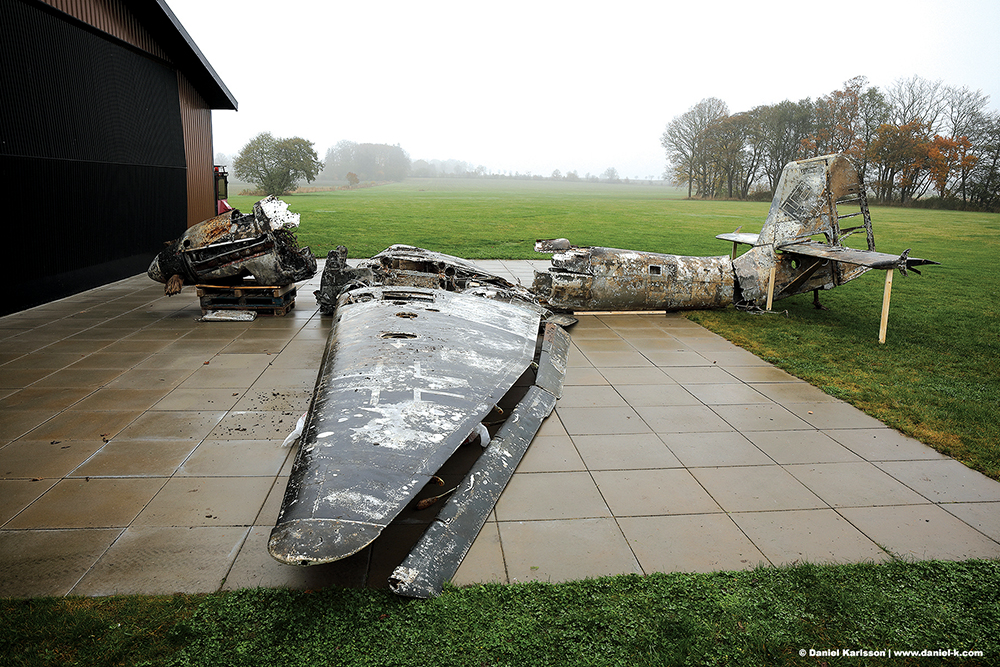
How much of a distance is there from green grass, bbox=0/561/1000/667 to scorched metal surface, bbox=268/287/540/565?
0.68m

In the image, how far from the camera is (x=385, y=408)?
4.25 m

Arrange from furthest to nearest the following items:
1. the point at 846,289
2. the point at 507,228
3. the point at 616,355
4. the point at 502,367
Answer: the point at 507,228 < the point at 846,289 < the point at 616,355 < the point at 502,367

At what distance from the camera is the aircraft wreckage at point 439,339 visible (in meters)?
3.52

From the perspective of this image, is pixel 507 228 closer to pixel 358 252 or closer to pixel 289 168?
pixel 358 252

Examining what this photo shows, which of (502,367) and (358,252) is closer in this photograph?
(502,367)

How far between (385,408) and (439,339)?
1.61m

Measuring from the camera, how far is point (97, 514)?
4.55 meters

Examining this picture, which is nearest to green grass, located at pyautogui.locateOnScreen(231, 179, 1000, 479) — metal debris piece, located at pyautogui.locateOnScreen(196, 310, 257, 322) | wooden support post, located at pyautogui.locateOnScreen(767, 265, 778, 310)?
wooden support post, located at pyautogui.locateOnScreen(767, 265, 778, 310)

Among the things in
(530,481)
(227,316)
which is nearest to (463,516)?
(530,481)

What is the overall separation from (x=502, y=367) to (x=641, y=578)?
7.67ft

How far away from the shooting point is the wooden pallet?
36.7 feet

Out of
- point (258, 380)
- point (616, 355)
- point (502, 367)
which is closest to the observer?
A: point (502, 367)

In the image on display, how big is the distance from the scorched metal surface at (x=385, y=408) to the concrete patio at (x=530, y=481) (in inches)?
32.1

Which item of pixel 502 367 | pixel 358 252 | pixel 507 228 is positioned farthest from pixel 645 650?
pixel 507 228
